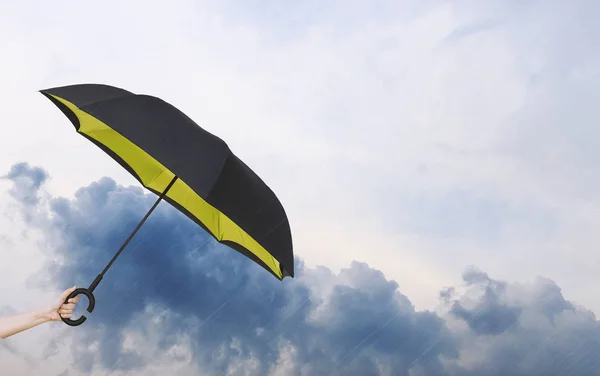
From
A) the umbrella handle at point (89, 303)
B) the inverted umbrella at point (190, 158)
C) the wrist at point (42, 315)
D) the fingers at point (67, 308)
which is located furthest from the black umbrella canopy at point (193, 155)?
the wrist at point (42, 315)

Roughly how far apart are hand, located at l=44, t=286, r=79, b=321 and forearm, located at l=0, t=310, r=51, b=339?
5 centimetres

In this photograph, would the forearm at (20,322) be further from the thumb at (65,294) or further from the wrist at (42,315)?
the thumb at (65,294)

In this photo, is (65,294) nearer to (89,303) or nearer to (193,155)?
(89,303)

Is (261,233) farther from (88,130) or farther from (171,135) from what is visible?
(88,130)

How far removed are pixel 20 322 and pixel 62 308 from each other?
29 cm

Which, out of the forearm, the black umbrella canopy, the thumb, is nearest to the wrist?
the forearm

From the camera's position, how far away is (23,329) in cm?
366

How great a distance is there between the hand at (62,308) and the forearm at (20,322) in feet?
0.15

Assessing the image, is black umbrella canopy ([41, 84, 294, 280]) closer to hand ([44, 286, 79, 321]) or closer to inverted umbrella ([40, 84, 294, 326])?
inverted umbrella ([40, 84, 294, 326])

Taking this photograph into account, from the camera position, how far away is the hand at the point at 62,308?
382 centimetres

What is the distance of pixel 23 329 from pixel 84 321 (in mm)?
406

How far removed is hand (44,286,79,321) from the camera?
12.5 feet

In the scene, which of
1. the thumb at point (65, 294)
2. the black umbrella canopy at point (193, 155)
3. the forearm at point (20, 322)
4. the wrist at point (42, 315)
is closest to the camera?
the black umbrella canopy at point (193, 155)

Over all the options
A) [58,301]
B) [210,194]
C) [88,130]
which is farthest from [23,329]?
[88,130]
